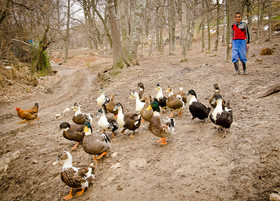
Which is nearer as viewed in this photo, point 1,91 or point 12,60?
point 1,91

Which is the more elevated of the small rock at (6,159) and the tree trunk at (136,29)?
the tree trunk at (136,29)

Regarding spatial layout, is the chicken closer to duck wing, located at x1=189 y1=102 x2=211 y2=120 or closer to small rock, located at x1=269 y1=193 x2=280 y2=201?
duck wing, located at x1=189 y1=102 x2=211 y2=120

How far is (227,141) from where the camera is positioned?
404 centimetres

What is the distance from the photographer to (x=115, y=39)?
13523mm

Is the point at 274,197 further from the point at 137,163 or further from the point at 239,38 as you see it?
the point at 239,38

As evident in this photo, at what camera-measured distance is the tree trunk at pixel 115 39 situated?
43.8ft

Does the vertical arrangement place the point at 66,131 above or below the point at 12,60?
below

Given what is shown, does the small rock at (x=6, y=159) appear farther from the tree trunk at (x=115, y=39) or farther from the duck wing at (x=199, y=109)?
the tree trunk at (x=115, y=39)

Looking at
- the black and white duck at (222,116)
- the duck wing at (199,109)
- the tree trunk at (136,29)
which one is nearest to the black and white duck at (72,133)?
the duck wing at (199,109)

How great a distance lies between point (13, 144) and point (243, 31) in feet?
31.0

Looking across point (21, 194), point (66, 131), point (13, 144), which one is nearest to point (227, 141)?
point (66, 131)

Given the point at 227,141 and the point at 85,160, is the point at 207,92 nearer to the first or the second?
the point at 227,141

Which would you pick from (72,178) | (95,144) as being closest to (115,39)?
(95,144)

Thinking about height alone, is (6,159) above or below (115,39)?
below
